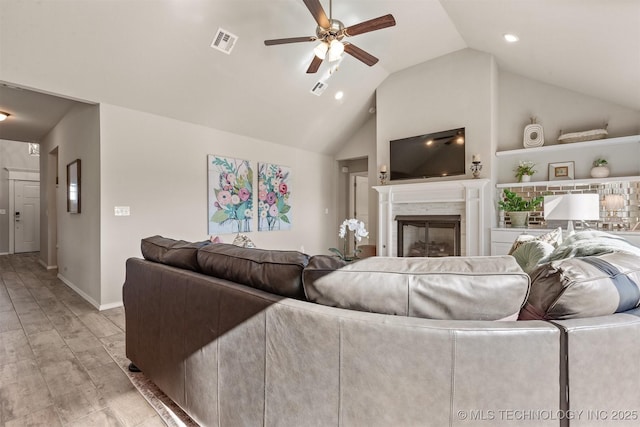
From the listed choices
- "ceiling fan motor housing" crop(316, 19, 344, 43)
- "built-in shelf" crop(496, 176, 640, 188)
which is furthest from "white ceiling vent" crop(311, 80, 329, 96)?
"built-in shelf" crop(496, 176, 640, 188)

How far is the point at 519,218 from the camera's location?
4.05 m

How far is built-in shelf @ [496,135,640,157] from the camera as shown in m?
3.54

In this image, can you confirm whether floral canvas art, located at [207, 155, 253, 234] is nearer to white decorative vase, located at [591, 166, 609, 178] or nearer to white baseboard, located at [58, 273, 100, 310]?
white baseboard, located at [58, 273, 100, 310]

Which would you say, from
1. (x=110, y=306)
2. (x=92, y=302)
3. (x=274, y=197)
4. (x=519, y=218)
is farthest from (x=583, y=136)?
(x=92, y=302)

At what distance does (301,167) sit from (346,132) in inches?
45.4

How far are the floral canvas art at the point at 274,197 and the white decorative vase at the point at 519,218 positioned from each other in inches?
139

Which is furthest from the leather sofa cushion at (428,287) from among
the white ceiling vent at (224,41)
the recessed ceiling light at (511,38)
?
the recessed ceiling light at (511,38)

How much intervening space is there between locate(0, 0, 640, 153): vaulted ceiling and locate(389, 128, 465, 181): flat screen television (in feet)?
3.85

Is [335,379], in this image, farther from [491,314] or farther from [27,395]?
[27,395]

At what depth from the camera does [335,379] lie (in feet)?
3.04

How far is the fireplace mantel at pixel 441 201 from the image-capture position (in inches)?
164

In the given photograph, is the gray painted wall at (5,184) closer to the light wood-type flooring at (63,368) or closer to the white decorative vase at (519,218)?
the light wood-type flooring at (63,368)

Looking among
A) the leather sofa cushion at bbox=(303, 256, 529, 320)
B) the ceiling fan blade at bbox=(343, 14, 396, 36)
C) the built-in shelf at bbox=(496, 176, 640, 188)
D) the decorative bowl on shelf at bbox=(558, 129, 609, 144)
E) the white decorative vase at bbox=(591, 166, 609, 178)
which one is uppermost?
the ceiling fan blade at bbox=(343, 14, 396, 36)

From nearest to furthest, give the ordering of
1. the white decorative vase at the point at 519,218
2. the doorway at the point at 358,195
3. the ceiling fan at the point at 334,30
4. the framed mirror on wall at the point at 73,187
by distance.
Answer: the ceiling fan at the point at 334,30 < the framed mirror on wall at the point at 73,187 < the white decorative vase at the point at 519,218 < the doorway at the point at 358,195
